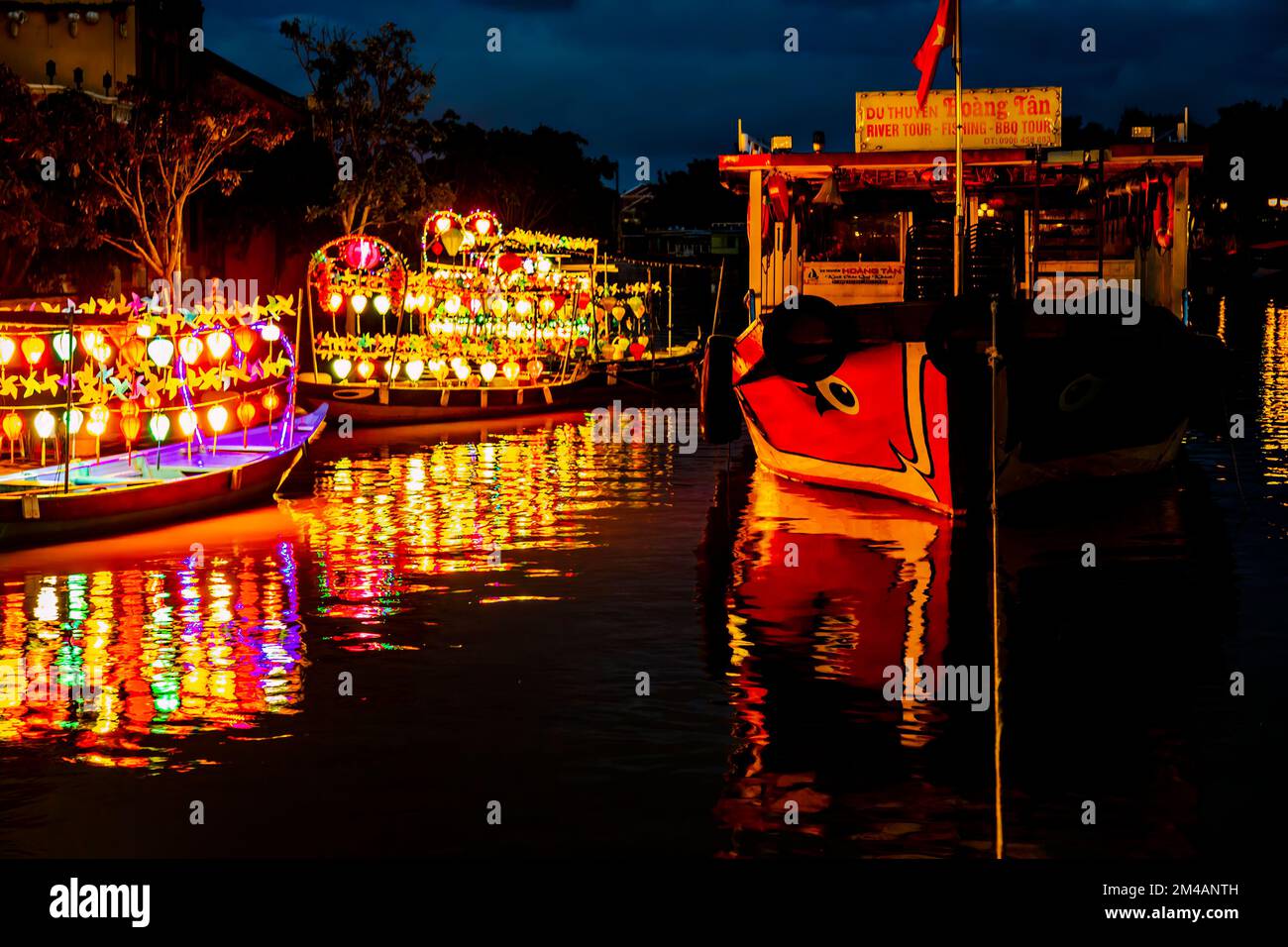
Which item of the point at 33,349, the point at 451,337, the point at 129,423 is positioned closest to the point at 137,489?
the point at 129,423

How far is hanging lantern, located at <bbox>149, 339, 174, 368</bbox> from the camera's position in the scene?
17.5 metres

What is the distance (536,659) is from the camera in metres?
10.5

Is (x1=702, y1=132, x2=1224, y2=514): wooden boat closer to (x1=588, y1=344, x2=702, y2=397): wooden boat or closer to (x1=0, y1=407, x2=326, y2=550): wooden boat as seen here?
(x1=0, y1=407, x2=326, y2=550): wooden boat

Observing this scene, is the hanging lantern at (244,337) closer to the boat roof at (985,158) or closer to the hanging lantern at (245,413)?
the hanging lantern at (245,413)

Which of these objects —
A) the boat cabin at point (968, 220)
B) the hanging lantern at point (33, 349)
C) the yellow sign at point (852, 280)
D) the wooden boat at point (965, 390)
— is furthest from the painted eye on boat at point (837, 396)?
the hanging lantern at point (33, 349)

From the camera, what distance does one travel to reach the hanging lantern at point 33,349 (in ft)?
55.6

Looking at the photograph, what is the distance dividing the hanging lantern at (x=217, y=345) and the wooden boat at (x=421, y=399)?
9877 millimetres

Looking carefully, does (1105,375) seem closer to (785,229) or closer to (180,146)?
(785,229)

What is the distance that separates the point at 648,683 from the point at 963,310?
23.0 feet

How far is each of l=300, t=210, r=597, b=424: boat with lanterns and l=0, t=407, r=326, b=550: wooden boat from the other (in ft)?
31.0

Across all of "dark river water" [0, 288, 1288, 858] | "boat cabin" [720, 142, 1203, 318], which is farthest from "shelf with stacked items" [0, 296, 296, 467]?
"boat cabin" [720, 142, 1203, 318]

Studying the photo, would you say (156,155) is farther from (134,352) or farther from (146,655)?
(146,655)

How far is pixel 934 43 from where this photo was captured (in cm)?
1566
